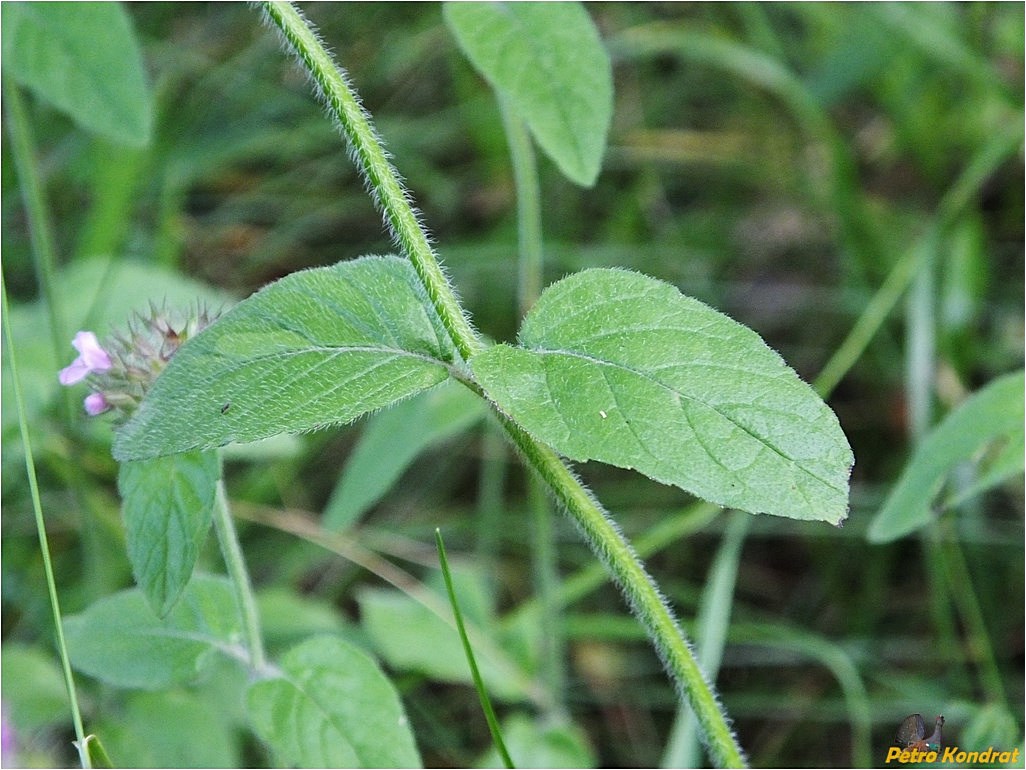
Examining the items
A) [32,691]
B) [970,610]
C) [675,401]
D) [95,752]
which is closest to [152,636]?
[95,752]

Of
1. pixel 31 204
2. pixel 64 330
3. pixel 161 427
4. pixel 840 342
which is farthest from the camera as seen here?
pixel 840 342

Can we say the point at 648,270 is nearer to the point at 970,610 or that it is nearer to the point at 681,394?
the point at 970,610

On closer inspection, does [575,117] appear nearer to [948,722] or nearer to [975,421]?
[975,421]

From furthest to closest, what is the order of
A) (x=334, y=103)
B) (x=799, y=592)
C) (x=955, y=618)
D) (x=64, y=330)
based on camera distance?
(x=799, y=592)
(x=955, y=618)
(x=64, y=330)
(x=334, y=103)

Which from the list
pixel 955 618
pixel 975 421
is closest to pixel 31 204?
pixel 975 421

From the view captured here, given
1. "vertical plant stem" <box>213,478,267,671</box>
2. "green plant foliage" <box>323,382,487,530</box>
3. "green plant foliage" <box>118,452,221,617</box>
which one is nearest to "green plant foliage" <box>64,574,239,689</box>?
"vertical plant stem" <box>213,478,267,671</box>

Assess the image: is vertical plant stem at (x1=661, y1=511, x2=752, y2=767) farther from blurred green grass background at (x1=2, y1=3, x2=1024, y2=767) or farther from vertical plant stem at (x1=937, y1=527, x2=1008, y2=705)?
vertical plant stem at (x1=937, y1=527, x2=1008, y2=705)
